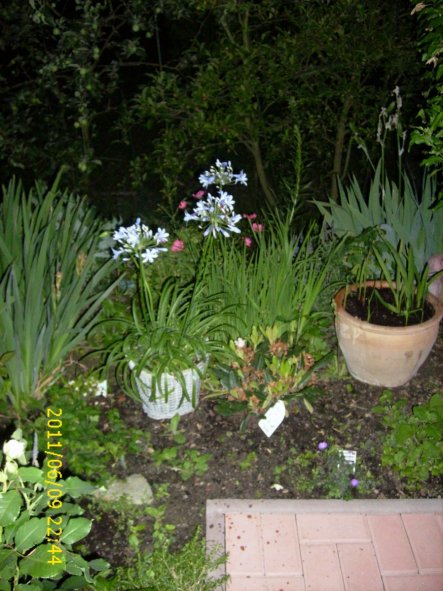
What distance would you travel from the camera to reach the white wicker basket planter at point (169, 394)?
240cm

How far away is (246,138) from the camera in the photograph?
4.41 meters

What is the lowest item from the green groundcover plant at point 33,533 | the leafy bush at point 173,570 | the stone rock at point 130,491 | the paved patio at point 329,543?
the paved patio at point 329,543

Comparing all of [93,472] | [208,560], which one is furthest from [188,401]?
[208,560]

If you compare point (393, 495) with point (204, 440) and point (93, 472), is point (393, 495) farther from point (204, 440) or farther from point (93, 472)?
point (93, 472)

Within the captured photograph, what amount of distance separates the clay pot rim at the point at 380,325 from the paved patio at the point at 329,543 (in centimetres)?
73

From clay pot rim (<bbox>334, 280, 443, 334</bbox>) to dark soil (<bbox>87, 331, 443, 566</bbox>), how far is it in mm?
355

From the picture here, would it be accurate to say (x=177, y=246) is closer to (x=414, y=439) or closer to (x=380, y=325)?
(x=380, y=325)

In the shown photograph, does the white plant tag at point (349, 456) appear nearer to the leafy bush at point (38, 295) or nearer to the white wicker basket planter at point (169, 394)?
the white wicker basket planter at point (169, 394)

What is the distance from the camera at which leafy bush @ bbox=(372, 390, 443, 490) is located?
241 centimetres

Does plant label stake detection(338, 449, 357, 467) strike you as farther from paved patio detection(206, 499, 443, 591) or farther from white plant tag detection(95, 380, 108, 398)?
white plant tag detection(95, 380, 108, 398)

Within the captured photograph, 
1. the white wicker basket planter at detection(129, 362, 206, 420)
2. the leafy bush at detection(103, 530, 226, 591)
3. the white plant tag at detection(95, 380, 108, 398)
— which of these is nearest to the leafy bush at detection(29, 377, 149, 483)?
the white plant tag at detection(95, 380, 108, 398)

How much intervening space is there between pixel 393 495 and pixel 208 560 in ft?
2.69

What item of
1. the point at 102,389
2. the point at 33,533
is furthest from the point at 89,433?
the point at 33,533

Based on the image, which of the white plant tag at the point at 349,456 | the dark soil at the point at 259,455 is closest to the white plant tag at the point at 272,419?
the dark soil at the point at 259,455
